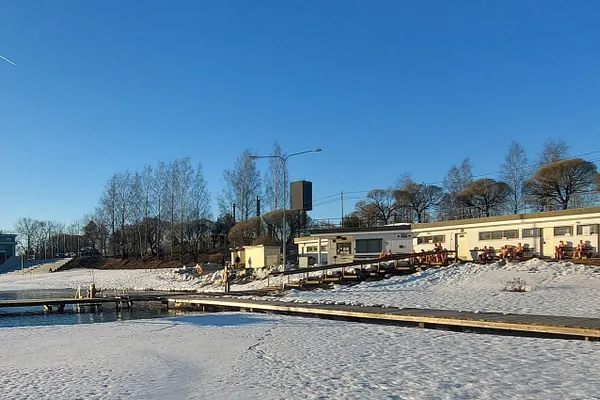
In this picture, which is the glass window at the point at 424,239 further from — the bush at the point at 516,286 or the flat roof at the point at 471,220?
the bush at the point at 516,286

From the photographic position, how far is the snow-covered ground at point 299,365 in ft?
24.2

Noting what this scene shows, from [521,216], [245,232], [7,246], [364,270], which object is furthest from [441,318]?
[7,246]

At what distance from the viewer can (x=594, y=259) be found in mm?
25719

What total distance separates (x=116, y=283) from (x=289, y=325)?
4015cm

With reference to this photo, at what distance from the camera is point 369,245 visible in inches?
1497

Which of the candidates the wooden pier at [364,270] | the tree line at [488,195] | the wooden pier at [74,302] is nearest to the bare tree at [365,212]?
the tree line at [488,195]

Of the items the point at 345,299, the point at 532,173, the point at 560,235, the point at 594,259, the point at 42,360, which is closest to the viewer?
the point at 42,360

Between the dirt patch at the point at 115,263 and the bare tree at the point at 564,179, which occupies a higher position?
the bare tree at the point at 564,179

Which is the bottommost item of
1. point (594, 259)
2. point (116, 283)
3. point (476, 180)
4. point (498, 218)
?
point (116, 283)

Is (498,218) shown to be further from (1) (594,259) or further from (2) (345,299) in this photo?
(2) (345,299)

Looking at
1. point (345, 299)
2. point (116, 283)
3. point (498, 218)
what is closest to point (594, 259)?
point (498, 218)

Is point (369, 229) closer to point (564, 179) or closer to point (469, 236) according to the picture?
point (469, 236)

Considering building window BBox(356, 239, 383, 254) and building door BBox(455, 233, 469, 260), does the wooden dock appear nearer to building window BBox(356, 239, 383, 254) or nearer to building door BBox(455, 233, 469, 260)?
building door BBox(455, 233, 469, 260)

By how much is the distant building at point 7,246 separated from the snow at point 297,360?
9917 cm
